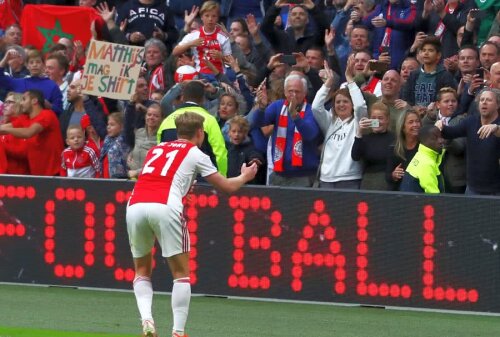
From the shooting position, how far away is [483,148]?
486 inches

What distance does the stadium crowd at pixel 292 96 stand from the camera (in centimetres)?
1291

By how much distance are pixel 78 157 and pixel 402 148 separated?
153 inches

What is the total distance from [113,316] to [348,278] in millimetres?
2351

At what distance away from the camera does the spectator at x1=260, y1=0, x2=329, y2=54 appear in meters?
16.7

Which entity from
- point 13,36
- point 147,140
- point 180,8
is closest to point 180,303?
point 147,140

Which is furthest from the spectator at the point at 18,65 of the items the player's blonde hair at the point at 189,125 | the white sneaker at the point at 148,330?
the white sneaker at the point at 148,330

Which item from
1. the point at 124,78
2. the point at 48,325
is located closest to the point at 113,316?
the point at 48,325

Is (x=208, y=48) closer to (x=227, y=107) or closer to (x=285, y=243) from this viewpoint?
(x=227, y=107)

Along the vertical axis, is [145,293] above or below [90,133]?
below

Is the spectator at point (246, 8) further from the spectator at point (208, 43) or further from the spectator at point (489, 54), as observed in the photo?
the spectator at point (489, 54)

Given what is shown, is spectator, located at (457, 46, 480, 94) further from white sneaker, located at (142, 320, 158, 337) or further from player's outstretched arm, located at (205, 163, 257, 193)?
white sneaker, located at (142, 320, 158, 337)

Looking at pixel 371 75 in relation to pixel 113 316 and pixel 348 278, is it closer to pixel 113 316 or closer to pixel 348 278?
pixel 348 278

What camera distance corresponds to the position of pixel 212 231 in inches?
507

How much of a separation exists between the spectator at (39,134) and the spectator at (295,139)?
2775 mm
